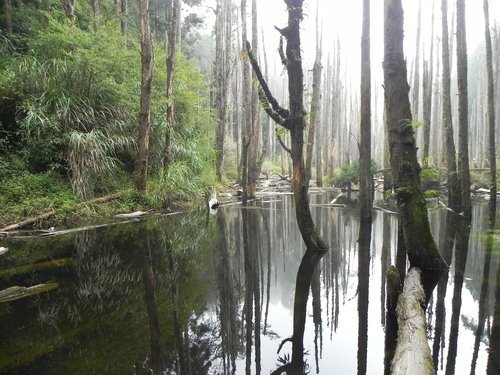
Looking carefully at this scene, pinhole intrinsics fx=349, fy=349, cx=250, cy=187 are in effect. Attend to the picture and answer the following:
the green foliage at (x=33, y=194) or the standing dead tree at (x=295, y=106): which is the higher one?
the standing dead tree at (x=295, y=106)

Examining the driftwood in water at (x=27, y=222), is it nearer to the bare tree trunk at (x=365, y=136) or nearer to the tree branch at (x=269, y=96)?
the tree branch at (x=269, y=96)

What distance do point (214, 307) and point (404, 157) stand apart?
320 centimetres

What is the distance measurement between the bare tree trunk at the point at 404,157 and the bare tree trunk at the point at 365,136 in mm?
3958

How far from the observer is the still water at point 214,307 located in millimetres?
2666

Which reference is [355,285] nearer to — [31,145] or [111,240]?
[111,240]

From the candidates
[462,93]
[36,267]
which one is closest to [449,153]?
[462,93]

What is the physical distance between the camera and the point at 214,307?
12.2 ft

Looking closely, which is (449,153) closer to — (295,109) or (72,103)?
(295,109)

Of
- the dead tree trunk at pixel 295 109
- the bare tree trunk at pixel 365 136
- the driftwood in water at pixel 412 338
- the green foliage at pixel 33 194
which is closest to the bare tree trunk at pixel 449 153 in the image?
the bare tree trunk at pixel 365 136

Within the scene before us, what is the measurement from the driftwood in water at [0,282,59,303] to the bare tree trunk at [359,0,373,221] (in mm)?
7064

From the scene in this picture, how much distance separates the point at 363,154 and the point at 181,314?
7.09m

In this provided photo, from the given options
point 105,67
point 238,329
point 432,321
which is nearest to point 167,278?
point 238,329

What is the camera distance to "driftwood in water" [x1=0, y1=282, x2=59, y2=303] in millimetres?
3662

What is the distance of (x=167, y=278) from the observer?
4.57m
